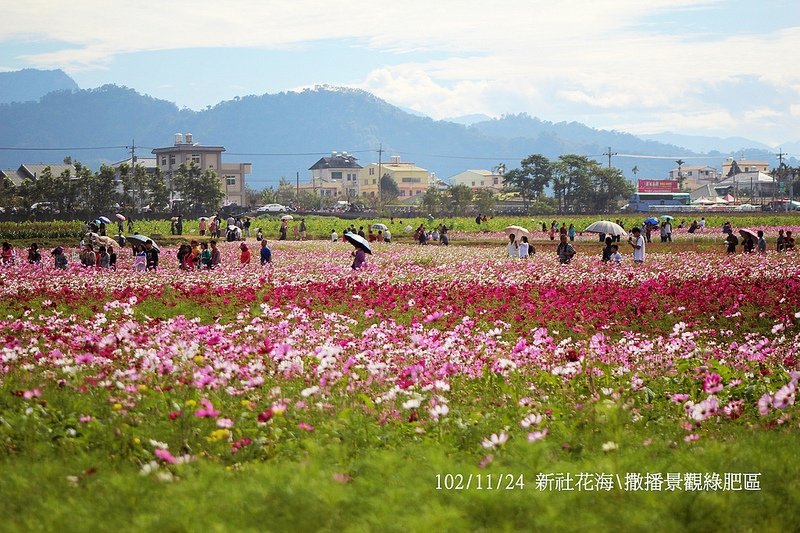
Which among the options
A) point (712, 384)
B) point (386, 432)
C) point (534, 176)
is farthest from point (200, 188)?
point (712, 384)

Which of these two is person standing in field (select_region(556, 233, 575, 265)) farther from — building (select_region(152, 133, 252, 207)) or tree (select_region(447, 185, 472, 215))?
building (select_region(152, 133, 252, 207))

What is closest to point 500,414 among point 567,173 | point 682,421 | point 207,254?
point 682,421

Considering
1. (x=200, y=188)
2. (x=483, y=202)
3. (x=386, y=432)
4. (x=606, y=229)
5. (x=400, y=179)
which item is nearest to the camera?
(x=386, y=432)

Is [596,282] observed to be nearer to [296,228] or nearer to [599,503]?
[599,503]

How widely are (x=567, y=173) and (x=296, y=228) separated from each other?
72835mm

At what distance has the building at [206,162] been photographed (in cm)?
13200

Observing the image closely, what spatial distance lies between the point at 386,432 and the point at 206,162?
129292 millimetres

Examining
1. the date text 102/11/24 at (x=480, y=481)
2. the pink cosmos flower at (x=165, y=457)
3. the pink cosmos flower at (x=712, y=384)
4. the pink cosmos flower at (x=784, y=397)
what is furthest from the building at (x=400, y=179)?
the date text 102/11/24 at (x=480, y=481)

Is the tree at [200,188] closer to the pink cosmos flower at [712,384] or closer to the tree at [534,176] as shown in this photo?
the tree at [534,176]

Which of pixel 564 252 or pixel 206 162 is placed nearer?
pixel 564 252

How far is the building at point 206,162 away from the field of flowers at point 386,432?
12096cm

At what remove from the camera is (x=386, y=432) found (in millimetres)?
8273

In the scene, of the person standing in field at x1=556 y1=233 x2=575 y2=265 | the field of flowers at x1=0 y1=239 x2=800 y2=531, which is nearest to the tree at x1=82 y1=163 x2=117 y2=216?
the person standing in field at x1=556 y1=233 x2=575 y2=265

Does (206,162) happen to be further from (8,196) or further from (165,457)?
(165,457)
